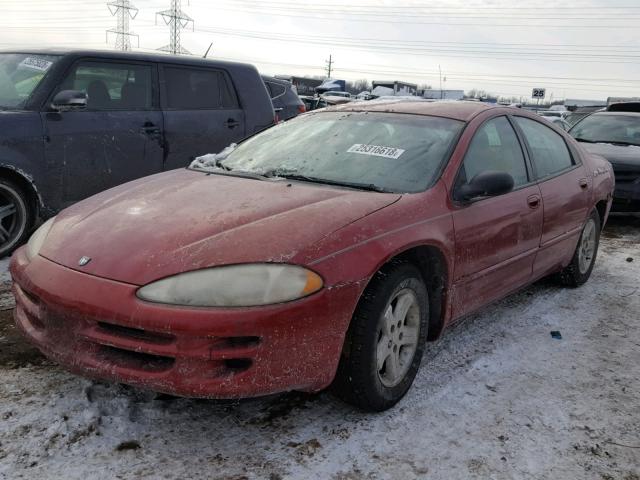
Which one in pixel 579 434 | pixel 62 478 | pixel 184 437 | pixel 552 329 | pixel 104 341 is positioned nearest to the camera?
pixel 62 478

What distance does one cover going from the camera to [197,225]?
8.27 feet

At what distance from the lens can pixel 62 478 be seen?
209 centimetres

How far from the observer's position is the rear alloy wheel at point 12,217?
4.54 meters

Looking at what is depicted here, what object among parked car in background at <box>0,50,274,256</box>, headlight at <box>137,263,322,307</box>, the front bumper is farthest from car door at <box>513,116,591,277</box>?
parked car in background at <box>0,50,274,256</box>

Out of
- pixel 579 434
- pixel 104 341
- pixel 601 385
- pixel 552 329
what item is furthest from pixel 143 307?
pixel 552 329

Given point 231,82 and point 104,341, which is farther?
point 231,82

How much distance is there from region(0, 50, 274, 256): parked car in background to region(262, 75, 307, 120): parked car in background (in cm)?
118

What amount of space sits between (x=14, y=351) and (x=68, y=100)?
2.37 m

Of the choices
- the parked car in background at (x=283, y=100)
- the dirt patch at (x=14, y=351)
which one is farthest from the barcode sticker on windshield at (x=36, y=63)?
the parked car in background at (x=283, y=100)

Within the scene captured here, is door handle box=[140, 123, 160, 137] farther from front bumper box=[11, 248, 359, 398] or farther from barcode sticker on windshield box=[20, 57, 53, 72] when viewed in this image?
front bumper box=[11, 248, 359, 398]

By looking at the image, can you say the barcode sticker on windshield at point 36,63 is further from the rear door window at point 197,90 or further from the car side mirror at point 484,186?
the car side mirror at point 484,186

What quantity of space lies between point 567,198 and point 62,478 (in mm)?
3626

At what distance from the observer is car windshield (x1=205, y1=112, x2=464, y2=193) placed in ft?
10.1

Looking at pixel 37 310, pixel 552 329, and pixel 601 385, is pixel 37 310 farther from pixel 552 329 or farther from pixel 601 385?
pixel 552 329
